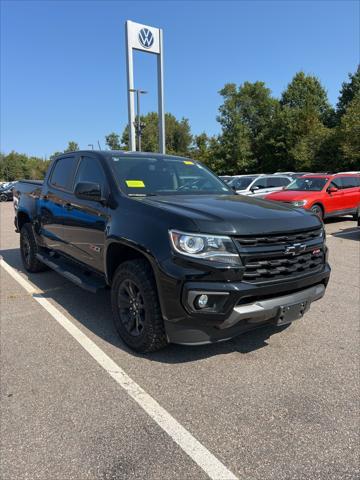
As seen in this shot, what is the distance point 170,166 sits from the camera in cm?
461

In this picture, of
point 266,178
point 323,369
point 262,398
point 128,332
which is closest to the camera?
point 262,398

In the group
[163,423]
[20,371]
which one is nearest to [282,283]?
[163,423]

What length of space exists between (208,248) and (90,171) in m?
2.17

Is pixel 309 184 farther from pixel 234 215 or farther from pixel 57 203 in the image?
pixel 234 215

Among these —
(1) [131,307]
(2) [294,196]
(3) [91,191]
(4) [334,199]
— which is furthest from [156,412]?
(4) [334,199]

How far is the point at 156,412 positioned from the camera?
274cm

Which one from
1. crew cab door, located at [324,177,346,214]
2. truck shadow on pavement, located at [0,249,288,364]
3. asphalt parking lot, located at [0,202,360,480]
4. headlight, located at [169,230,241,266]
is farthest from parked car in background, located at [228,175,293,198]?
headlight, located at [169,230,241,266]

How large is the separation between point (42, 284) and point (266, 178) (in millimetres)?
12286

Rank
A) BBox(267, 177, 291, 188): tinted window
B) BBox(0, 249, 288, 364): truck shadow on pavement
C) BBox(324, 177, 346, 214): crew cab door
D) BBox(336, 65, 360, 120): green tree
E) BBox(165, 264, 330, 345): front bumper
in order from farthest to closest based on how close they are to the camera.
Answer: BBox(336, 65, 360, 120): green tree
BBox(267, 177, 291, 188): tinted window
BBox(324, 177, 346, 214): crew cab door
BBox(0, 249, 288, 364): truck shadow on pavement
BBox(165, 264, 330, 345): front bumper

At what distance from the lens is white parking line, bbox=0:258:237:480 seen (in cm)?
224

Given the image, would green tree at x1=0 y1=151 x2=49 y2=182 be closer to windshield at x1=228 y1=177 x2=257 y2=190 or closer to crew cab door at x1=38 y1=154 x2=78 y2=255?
windshield at x1=228 y1=177 x2=257 y2=190

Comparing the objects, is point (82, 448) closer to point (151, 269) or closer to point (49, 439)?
point (49, 439)

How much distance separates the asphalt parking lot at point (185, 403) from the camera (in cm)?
227

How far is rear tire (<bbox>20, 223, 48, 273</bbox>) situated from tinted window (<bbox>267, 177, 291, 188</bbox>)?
11641 mm
